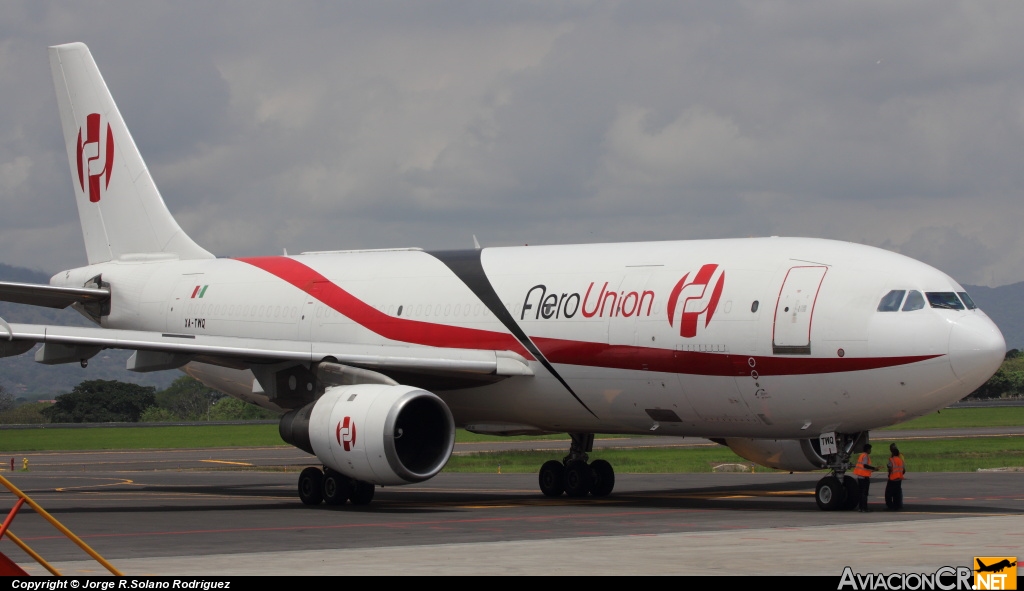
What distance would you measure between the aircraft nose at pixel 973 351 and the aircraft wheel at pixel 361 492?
11083 mm

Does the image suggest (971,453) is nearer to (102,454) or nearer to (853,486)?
(853,486)

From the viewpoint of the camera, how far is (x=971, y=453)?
46.6 metres

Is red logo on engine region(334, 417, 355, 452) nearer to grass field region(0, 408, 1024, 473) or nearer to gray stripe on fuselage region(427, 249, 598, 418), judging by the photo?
gray stripe on fuselage region(427, 249, 598, 418)

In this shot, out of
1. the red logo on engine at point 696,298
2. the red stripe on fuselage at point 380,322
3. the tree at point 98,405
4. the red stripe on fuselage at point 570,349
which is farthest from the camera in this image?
the tree at point 98,405

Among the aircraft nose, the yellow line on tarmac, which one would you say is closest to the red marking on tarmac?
the aircraft nose

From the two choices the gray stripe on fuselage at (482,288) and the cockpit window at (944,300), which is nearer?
the cockpit window at (944,300)

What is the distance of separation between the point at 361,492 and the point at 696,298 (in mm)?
7544

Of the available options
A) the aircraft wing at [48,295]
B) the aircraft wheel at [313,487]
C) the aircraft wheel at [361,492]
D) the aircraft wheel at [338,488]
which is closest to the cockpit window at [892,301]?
the aircraft wheel at [361,492]

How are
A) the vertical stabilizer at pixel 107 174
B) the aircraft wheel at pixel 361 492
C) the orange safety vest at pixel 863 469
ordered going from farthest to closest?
the vertical stabilizer at pixel 107 174 → the aircraft wheel at pixel 361 492 → the orange safety vest at pixel 863 469

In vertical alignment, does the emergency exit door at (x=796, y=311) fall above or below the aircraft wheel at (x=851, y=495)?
above

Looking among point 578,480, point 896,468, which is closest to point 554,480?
point 578,480

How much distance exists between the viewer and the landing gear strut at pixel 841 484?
23375 millimetres

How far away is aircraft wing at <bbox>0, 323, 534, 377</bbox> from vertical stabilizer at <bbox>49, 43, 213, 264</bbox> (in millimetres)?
8317

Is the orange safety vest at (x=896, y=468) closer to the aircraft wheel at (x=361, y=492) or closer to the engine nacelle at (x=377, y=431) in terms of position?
the engine nacelle at (x=377, y=431)
